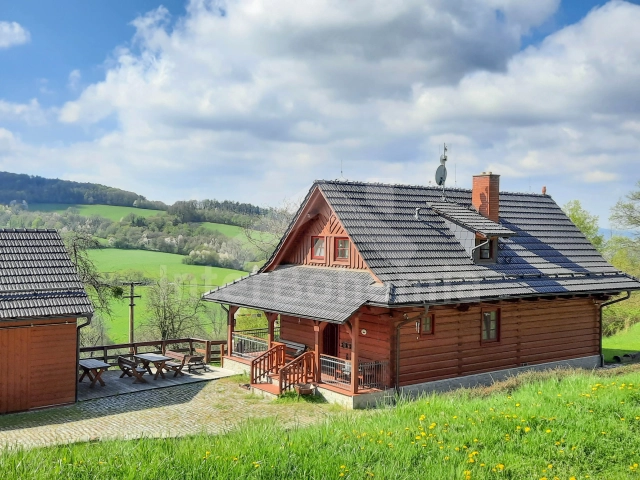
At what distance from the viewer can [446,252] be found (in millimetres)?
18672

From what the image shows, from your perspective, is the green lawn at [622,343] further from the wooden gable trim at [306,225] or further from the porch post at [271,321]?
the porch post at [271,321]

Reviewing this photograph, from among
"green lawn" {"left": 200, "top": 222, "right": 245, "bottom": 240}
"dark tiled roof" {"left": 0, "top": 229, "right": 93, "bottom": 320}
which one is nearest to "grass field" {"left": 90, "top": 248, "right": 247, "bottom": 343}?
"green lawn" {"left": 200, "top": 222, "right": 245, "bottom": 240}

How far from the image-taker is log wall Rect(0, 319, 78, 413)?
→ 14461 mm

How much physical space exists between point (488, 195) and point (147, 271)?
80.0ft

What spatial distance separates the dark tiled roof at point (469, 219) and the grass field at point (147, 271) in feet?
61.1

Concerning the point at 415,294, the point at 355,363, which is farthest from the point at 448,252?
the point at 355,363

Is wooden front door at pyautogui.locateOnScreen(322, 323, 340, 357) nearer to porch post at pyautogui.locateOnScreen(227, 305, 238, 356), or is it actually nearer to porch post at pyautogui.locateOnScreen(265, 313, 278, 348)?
porch post at pyautogui.locateOnScreen(265, 313, 278, 348)

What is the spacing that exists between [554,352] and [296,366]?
29.7 ft

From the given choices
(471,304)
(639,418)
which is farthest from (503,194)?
(639,418)

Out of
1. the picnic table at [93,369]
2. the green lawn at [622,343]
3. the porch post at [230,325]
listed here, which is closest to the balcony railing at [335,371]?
the porch post at [230,325]

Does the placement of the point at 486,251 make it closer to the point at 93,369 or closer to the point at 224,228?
the point at 93,369

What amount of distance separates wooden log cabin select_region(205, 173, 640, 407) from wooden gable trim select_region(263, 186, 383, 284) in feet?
0.18

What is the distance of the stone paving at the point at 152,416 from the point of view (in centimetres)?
1275

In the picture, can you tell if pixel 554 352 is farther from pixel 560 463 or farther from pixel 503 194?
pixel 560 463
